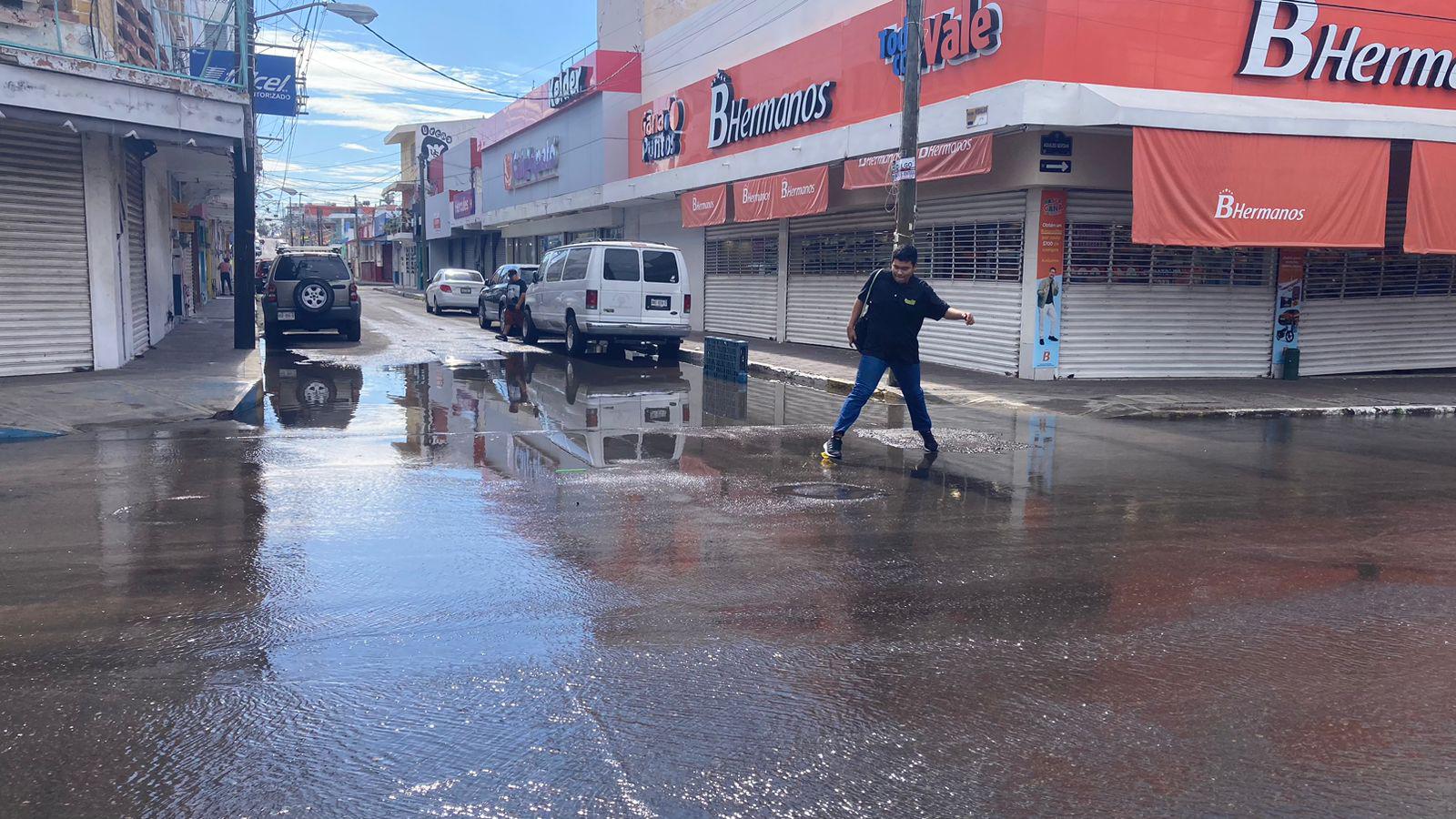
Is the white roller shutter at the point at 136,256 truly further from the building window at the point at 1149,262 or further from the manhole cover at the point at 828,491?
the building window at the point at 1149,262

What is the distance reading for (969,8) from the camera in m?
16.7

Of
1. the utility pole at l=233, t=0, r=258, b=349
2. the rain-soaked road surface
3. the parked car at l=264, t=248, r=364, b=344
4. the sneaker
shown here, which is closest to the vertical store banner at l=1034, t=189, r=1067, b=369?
the rain-soaked road surface

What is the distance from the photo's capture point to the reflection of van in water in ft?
33.2

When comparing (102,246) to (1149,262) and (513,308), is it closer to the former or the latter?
(513,308)

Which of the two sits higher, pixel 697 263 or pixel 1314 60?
pixel 1314 60

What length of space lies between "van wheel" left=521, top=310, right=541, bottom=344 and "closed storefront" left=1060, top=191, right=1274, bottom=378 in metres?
11.2

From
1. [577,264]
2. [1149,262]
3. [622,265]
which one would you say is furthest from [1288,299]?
[577,264]

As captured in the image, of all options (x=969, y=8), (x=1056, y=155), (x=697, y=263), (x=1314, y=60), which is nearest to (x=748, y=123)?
(x=697, y=263)

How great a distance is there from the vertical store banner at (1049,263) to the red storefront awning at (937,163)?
1.17 meters

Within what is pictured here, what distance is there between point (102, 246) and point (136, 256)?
416cm

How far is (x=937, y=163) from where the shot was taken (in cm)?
1650

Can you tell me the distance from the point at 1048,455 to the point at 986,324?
7.25m

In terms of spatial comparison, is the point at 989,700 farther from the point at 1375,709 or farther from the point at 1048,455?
the point at 1048,455

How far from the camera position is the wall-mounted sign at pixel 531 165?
38.1 meters
